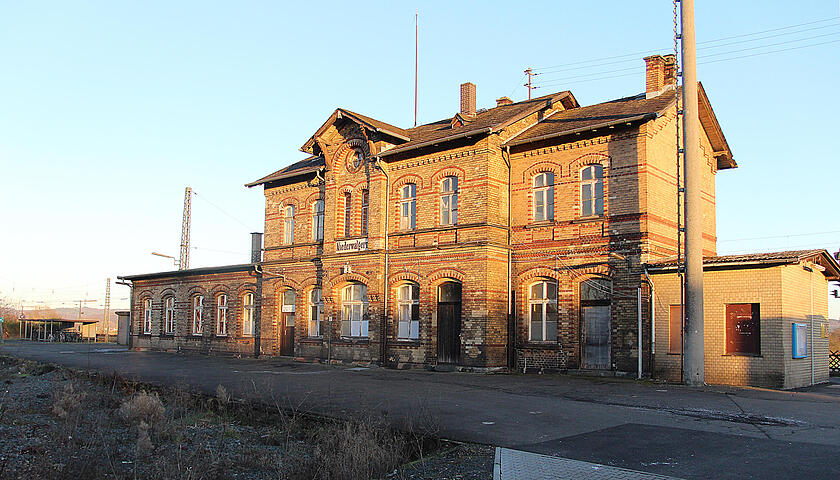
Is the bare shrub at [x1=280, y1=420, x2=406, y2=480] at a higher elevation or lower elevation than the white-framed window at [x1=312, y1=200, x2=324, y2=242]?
lower

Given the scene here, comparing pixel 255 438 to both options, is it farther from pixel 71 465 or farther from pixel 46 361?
pixel 46 361

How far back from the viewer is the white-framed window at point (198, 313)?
32.1 meters

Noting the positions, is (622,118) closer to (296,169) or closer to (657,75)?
(657,75)

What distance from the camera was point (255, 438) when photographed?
11.0 m

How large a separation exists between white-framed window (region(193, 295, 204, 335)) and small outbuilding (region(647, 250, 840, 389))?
21.7 m

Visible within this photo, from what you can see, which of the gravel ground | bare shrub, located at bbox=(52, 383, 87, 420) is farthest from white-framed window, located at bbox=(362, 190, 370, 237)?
bare shrub, located at bbox=(52, 383, 87, 420)

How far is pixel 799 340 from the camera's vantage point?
17172 millimetres

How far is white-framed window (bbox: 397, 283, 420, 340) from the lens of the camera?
22.6 metres

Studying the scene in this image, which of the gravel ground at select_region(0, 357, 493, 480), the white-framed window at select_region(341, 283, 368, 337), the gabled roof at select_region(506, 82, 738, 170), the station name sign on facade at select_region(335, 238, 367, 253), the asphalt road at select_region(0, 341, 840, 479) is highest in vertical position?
the gabled roof at select_region(506, 82, 738, 170)

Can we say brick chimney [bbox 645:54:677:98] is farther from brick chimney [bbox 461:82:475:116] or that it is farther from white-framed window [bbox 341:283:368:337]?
white-framed window [bbox 341:283:368:337]

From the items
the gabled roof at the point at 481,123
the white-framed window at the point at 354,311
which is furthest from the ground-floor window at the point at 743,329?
the white-framed window at the point at 354,311

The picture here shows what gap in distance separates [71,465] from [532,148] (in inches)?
643

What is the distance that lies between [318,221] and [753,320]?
16074mm

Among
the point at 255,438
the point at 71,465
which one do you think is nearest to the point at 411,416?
the point at 255,438
